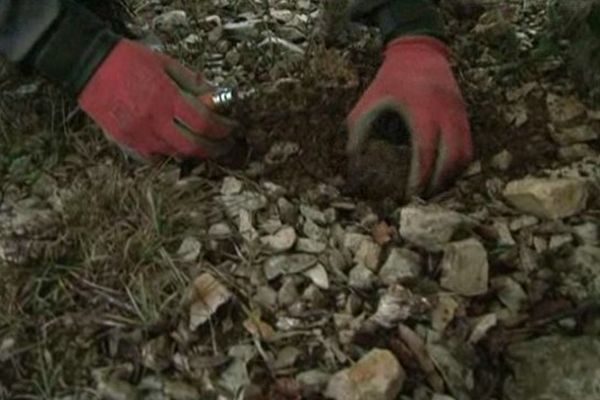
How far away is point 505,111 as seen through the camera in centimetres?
144

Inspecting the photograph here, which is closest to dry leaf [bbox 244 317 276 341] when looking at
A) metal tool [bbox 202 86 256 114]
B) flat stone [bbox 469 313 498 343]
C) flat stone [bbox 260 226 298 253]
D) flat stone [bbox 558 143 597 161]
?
flat stone [bbox 260 226 298 253]

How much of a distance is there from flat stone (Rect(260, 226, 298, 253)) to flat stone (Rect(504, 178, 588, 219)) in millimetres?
271

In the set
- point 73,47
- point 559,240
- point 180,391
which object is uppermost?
point 73,47

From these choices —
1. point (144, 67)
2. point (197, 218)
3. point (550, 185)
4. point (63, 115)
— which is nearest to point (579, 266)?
point (550, 185)

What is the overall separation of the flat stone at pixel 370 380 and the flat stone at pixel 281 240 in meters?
0.19

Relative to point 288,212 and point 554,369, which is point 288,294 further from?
point 554,369

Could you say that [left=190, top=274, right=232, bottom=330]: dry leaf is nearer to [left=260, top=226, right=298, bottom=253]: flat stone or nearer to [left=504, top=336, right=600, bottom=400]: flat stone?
[left=260, top=226, right=298, bottom=253]: flat stone

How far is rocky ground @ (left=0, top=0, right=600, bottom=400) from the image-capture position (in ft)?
3.78

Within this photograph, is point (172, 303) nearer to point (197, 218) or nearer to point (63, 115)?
point (197, 218)

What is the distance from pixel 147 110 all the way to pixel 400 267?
0.36 metres

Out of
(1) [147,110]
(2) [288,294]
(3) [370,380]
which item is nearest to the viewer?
(3) [370,380]

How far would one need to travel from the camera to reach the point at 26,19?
1.36 metres

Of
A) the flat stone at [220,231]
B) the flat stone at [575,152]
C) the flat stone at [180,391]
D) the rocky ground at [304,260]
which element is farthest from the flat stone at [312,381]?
the flat stone at [575,152]

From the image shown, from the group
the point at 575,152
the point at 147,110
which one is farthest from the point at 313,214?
the point at 575,152
